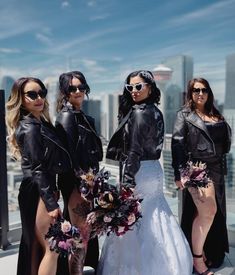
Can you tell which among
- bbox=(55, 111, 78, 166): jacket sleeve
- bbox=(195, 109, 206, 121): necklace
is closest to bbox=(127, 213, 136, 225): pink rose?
bbox=(55, 111, 78, 166): jacket sleeve

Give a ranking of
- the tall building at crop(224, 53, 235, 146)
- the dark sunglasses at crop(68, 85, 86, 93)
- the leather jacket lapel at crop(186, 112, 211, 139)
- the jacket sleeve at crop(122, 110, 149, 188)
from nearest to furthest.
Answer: the jacket sleeve at crop(122, 110, 149, 188) → the dark sunglasses at crop(68, 85, 86, 93) → the leather jacket lapel at crop(186, 112, 211, 139) → the tall building at crop(224, 53, 235, 146)

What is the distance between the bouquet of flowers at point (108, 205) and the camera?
2.07 m

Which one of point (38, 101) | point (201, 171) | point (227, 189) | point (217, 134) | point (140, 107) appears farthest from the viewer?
point (227, 189)

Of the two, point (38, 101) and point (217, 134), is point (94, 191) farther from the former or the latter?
point (217, 134)

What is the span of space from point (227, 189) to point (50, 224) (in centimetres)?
191

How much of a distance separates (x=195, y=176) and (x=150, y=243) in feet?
1.98

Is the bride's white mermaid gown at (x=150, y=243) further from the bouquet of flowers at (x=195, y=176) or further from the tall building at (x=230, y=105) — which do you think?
the tall building at (x=230, y=105)

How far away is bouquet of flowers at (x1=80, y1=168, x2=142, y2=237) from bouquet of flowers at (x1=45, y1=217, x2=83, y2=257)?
0.54 ft

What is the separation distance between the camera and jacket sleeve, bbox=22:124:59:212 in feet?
6.59

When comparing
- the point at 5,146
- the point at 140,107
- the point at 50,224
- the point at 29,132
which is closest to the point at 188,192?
the point at 140,107

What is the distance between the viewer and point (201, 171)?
2627 millimetres

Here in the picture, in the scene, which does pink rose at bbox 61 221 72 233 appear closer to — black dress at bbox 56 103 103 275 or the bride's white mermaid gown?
black dress at bbox 56 103 103 275

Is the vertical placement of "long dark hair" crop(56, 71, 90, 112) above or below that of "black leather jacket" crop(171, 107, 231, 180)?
above

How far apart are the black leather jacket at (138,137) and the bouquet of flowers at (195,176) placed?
0.36m
